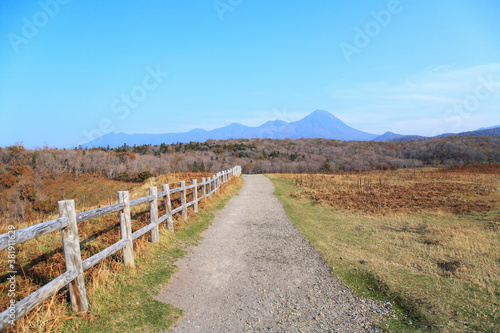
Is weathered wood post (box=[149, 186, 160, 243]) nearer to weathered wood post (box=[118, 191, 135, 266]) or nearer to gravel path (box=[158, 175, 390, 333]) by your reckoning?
gravel path (box=[158, 175, 390, 333])

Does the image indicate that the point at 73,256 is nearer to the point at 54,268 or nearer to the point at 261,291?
the point at 54,268

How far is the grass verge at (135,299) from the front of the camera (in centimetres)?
395

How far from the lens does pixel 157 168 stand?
147 feet

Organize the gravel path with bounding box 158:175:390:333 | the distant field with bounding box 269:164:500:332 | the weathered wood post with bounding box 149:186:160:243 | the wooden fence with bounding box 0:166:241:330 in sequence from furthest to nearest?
the weathered wood post with bounding box 149:186:160:243
the distant field with bounding box 269:164:500:332
the gravel path with bounding box 158:175:390:333
the wooden fence with bounding box 0:166:241:330

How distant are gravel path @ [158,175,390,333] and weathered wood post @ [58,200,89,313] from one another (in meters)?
1.30

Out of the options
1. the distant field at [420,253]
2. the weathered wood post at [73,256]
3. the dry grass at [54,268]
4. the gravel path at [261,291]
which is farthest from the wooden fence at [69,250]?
the distant field at [420,253]

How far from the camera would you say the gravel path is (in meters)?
4.34

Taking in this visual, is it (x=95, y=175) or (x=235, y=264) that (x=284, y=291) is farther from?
(x=95, y=175)

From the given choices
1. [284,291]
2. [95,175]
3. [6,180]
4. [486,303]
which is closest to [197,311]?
[284,291]

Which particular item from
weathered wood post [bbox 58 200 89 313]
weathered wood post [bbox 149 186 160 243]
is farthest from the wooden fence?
weathered wood post [bbox 149 186 160 243]

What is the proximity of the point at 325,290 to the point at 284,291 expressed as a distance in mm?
783

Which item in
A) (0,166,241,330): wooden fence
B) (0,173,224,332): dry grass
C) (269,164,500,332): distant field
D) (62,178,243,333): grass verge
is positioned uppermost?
(0,166,241,330): wooden fence

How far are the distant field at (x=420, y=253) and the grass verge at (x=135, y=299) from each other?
134 inches

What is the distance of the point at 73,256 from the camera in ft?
13.1
